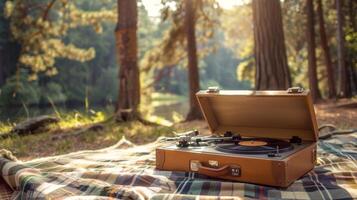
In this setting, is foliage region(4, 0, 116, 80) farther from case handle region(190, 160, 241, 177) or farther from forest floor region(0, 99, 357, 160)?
case handle region(190, 160, 241, 177)

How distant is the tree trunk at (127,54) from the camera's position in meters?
7.79

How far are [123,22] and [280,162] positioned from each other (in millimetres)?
6145

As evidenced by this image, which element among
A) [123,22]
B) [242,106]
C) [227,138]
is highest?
[123,22]

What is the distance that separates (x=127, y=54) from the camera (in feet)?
25.8

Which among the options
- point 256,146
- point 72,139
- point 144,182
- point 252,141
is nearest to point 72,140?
point 72,139

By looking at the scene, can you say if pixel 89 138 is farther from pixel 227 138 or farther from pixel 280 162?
pixel 280 162

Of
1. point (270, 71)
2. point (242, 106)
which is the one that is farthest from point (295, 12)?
point (242, 106)

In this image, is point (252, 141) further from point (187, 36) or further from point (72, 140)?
point (187, 36)

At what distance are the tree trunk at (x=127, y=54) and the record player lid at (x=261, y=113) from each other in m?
4.77

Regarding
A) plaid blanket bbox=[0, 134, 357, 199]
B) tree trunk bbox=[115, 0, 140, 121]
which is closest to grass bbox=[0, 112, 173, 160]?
tree trunk bbox=[115, 0, 140, 121]

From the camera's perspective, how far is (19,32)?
10.8 meters

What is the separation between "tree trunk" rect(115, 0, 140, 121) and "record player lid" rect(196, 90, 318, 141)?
477 cm

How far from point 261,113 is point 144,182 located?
854 millimetres

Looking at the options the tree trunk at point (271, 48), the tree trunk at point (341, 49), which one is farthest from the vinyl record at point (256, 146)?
the tree trunk at point (341, 49)
